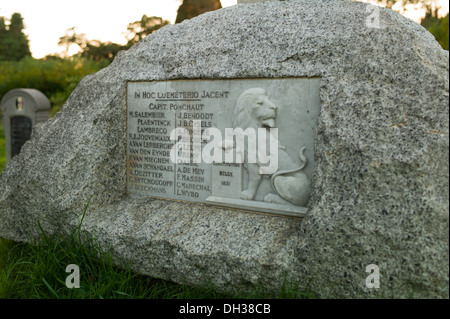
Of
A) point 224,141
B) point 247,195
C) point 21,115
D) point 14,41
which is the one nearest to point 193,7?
point 21,115

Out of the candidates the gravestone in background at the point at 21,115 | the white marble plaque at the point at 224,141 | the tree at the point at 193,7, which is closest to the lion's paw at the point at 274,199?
the white marble plaque at the point at 224,141

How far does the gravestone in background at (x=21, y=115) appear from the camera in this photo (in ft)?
22.5

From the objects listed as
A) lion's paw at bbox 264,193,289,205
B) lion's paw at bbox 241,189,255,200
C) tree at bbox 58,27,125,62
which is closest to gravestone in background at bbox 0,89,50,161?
lion's paw at bbox 241,189,255,200

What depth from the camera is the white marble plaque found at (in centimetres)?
271

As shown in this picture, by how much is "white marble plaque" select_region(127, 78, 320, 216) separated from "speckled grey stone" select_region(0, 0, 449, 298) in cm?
9

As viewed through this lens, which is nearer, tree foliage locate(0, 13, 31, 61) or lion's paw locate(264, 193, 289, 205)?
lion's paw locate(264, 193, 289, 205)

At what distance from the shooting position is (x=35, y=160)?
10.7 ft

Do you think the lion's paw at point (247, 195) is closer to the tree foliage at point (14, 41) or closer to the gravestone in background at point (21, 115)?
the gravestone in background at point (21, 115)

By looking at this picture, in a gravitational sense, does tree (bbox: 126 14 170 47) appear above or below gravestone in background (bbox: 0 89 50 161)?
→ above

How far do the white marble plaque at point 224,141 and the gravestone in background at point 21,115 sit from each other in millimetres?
4244

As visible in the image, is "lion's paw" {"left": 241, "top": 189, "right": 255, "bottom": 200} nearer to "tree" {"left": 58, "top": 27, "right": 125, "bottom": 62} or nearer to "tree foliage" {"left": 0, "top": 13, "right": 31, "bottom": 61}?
"tree" {"left": 58, "top": 27, "right": 125, "bottom": 62}

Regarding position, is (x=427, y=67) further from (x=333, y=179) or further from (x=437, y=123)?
(x=333, y=179)

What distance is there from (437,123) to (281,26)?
46.9 inches
